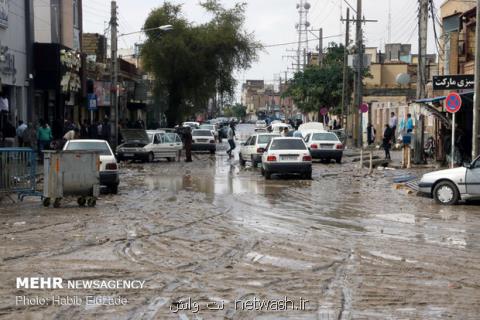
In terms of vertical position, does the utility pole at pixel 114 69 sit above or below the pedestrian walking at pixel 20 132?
above

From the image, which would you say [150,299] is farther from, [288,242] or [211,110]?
[211,110]

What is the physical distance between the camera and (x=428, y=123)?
137ft

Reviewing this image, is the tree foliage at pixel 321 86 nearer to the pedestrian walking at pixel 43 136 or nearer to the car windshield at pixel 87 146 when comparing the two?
the pedestrian walking at pixel 43 136

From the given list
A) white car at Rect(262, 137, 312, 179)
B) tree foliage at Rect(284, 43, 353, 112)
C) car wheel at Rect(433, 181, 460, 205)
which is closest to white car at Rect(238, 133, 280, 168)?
white car at Rect(262, 137, 312, 179)

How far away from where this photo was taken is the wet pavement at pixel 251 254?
26.6ft

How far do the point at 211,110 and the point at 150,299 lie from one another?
145m

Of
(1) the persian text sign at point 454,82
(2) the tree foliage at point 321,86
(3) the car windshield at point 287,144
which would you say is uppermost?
(2) the tree foliage at point 321,86

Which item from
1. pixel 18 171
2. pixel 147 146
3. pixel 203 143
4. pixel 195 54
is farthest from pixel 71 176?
pixel 195 54

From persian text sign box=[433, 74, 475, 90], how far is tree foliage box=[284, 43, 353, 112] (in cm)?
4076

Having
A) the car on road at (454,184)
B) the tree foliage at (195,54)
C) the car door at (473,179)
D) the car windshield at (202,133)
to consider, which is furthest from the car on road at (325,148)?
the tree foliage at (195,54)

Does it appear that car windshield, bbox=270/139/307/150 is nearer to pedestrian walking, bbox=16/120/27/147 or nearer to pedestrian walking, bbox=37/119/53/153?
pedestrian walking, bbox=37/119/53/153

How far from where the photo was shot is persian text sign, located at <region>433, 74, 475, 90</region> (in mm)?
25859

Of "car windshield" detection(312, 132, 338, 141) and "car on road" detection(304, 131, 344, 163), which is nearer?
"car on road" detection(304, 131, 344, 163)

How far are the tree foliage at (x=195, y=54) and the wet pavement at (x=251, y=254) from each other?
41443 mm
